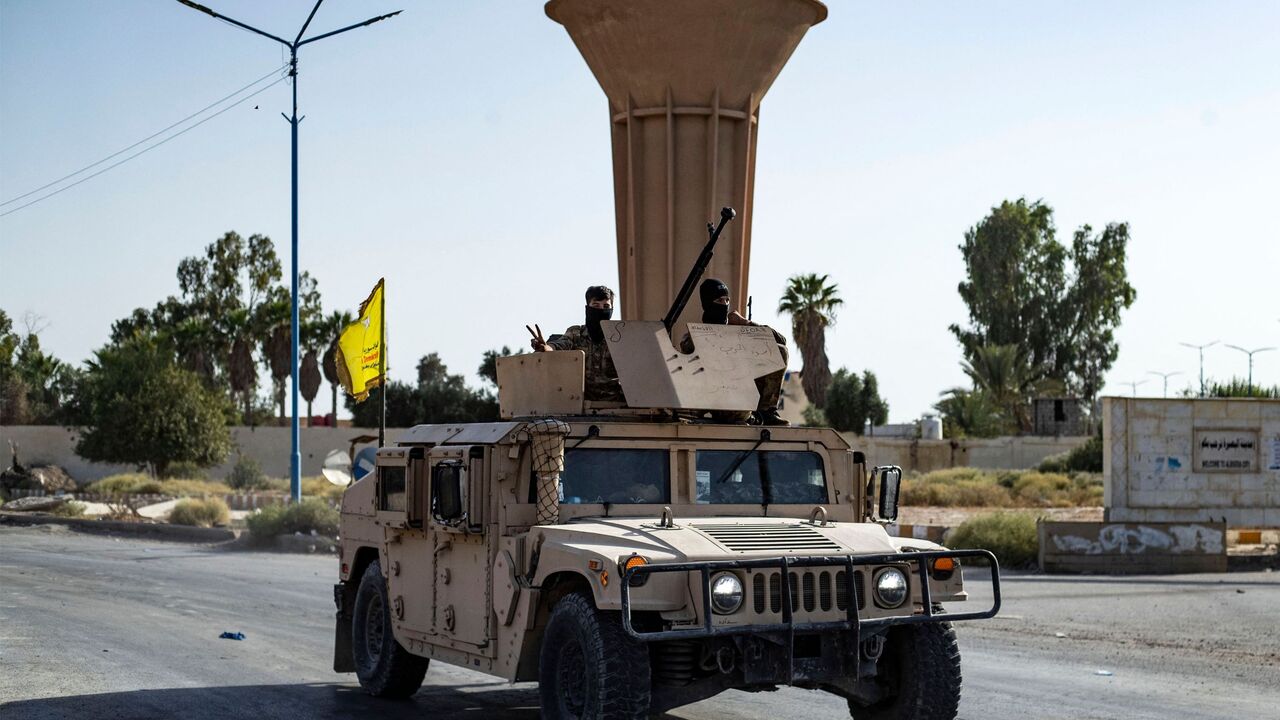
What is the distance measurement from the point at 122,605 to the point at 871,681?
1050 centimetres

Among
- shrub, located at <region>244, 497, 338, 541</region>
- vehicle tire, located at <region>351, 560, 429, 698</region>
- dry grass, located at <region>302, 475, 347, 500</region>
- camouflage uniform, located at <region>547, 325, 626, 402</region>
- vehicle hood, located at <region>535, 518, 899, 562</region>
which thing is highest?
camouflage uniform, located at <region>547, 325, 626, 402</region>

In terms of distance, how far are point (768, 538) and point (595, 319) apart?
269 cm

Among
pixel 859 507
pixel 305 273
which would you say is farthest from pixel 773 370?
pixel 305 273

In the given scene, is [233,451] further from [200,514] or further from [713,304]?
[713,304]

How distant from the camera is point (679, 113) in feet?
71.5

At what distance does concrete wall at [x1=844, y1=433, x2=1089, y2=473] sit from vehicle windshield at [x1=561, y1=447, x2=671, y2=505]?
4999 centimetres

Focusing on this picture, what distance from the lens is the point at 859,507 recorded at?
29.5 ft

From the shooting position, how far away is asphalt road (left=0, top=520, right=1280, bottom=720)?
30.7ft

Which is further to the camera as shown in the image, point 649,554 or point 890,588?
point 890,588

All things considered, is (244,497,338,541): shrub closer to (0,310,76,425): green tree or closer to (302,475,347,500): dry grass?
(302,475,347,500): dry grass

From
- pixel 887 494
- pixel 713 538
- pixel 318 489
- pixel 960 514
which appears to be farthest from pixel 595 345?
pixel 318 489

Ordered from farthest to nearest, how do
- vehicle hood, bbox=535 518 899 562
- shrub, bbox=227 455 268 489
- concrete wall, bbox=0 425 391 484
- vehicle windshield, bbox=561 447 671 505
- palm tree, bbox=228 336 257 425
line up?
1. palm tree, bbox=228 336 257 425
2. concrete wall, bbox=0 425 391 484
3. shrub, bbox=227 455 268 489
4. vehicle windshield, bbox=561 447 671 505
5. vehicle hood, bbox=535 518 899 562

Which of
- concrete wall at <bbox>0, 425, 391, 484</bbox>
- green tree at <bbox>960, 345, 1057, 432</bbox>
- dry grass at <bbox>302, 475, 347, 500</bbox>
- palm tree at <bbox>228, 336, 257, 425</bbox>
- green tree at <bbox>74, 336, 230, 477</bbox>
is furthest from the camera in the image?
green tree at <bbox>960, 345, 1057, 432</bbox>

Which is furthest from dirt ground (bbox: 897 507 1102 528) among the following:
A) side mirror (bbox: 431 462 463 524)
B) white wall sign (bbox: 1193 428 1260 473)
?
side mirror (bbox: 431 462 463 524)
